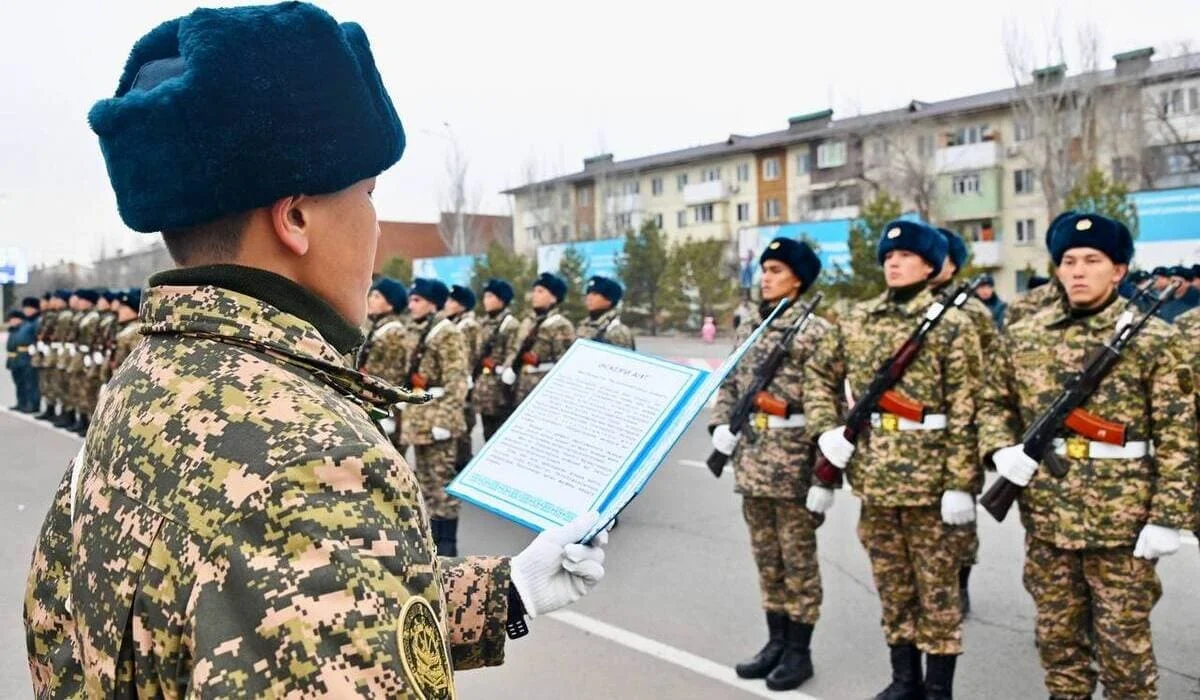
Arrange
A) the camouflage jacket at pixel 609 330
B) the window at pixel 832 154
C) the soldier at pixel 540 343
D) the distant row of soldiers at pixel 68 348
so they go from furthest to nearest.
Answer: the window at pixel 832 154 < the distant row of soldiers at pixel 68 348 < the soldier at pixel 540 343 < the camouflage jacket at pixel 609 330

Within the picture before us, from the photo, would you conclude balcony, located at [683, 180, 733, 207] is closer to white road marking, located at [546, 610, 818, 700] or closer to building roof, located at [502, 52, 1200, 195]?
building roof, located at [502, 52, 1200, 195]

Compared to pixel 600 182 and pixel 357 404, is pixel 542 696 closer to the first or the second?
pixel 357 404

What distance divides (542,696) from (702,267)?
94.1 feet

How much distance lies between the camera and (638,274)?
34.0m

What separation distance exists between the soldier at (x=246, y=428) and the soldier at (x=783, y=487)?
3.27m

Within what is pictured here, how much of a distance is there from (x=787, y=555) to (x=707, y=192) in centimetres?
4340

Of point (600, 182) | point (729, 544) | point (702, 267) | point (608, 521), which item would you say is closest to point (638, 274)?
point (702, 267)

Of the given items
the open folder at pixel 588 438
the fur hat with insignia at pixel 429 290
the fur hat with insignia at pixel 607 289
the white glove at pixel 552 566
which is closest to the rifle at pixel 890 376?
the open folder at pixel 588 438

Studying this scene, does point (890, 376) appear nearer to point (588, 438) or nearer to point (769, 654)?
point (769, 654)

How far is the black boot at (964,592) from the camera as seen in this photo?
16.1 ft

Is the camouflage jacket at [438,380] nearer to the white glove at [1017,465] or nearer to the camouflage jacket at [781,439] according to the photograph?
the camouflage jacket at [781,439]

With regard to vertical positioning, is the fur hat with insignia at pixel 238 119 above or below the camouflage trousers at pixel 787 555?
above

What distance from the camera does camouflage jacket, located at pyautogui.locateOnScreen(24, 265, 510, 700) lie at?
0.88 meters

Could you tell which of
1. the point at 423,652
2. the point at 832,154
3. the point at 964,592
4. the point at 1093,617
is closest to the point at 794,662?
the point at 1093,617
